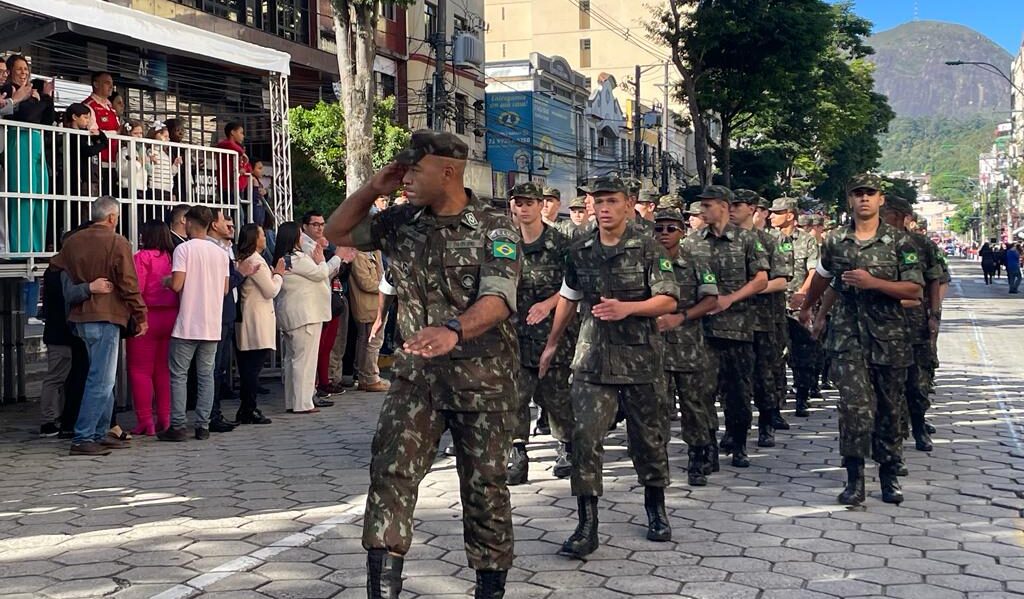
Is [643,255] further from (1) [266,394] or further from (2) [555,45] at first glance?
(2) [555,45]

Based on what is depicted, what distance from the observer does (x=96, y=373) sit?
879 cm

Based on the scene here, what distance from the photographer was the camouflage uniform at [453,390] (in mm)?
4387

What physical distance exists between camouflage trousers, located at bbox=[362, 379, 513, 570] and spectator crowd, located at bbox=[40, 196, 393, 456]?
3488mm

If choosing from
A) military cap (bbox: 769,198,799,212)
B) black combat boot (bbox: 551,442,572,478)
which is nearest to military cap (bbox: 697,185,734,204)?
black combat boot (bbox: 551,442,572,478)

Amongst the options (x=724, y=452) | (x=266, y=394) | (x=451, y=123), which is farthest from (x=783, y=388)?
(x=451, y=123)

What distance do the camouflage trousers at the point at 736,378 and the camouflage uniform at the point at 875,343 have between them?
1.25 meters

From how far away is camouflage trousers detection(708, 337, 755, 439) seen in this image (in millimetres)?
8398

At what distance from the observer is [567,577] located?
17.4 feet

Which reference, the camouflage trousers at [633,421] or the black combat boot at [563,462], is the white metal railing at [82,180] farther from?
the camouflage trousers at [633,421]

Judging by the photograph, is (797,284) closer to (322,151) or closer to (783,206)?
(783,206)

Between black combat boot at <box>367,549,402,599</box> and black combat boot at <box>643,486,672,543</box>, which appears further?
black combat boot at <box>643,486,672,543</box>

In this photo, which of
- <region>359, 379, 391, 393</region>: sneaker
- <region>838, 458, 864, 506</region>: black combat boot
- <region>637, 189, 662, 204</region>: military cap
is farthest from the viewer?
<region>359, 379, 391, 393</region>: sneaker

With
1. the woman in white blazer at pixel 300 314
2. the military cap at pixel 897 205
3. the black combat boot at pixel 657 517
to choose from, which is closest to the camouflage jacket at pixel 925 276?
the military cap at pixel 897 205

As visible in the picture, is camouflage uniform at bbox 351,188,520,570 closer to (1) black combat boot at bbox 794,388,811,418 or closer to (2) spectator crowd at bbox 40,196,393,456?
(2) spectator crowd at bbox 40,196,393,456
